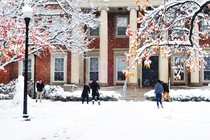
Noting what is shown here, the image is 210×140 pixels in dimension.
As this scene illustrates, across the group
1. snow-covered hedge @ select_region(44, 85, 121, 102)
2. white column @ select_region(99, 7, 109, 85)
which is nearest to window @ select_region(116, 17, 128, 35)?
white column @ select_region(99, 7, 109, 85)

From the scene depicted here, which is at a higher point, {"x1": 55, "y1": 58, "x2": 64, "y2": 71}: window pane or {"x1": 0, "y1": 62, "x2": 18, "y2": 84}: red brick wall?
{"x1": 55, "y1": 58, "x2": 64, "y2": 71}: window pane

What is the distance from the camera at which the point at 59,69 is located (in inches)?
1401

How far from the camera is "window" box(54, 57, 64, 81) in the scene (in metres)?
35.4

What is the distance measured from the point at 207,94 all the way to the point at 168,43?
58.1 feet

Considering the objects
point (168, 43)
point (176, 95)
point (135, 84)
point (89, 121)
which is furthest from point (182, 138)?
point (135, 84)

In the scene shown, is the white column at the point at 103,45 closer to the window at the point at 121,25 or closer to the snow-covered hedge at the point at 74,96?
the window at the point at 121,25

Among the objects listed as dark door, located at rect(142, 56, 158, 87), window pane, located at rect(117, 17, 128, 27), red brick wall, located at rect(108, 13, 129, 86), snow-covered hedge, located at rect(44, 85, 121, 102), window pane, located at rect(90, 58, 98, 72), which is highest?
window pane, located at rect(117, 17, 128, 27)

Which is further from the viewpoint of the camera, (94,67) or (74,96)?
(94,67)

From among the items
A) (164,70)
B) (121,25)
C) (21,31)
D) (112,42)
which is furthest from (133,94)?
(21,31)

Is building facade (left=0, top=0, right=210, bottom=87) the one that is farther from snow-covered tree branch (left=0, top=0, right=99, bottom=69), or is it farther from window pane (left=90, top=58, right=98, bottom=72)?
snow-covered tree branch (left=0, top=0, right=99, bottom=69)

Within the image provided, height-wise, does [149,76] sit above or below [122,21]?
below

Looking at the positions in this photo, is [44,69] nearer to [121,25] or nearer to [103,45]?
[103,45]

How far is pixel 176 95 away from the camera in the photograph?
24.5m

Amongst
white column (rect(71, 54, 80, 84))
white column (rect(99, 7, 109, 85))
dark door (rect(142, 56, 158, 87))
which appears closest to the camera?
white column (rect(99, 7, 109, 85))
